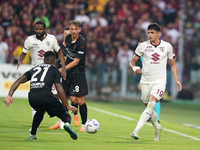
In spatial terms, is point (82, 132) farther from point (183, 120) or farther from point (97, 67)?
point (97, 67)

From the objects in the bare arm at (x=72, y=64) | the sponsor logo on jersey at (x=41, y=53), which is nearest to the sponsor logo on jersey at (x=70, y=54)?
the bare arm at (x=72, y=64)

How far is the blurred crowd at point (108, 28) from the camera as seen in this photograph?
62.0ft

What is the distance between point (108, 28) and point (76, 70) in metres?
11.9

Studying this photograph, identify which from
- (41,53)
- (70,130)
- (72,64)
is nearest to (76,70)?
(72,64)

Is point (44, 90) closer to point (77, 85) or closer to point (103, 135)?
point (103, 135)

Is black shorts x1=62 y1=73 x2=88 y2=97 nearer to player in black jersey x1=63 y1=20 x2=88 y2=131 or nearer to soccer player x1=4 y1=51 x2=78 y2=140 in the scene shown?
player in black jersey x1=63 y1=20 x2=88 y2=131

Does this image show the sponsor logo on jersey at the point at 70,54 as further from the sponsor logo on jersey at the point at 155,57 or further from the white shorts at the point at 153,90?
the sponsor logo on jersey at the point at 155,57

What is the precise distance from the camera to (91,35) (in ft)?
65.3

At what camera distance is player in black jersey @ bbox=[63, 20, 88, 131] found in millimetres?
9250

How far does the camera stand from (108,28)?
21.2m

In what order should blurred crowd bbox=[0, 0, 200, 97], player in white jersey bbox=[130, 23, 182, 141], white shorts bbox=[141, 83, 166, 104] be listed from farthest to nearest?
1. blurred crowd bbox=[0, 0, 200, 97]
2. player in white jersey bbox=[130, 23, 182, 141]
3. white shorts bbox=[141, 83, 166, 104]

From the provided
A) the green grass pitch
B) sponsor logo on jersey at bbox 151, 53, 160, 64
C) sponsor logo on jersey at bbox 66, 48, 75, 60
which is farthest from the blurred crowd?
sponsor logo on jersey at bbox 151, 53, 160, 64

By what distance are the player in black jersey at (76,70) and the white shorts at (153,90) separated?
5.67ft

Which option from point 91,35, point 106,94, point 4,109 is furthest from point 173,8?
point 4,109
